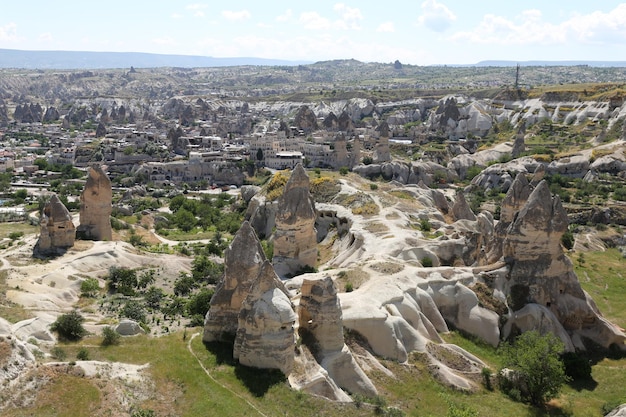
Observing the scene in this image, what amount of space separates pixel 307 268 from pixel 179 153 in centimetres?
8505

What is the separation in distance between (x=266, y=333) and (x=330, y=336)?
3.54 meters

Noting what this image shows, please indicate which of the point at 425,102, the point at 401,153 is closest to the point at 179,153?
the point at 401,153

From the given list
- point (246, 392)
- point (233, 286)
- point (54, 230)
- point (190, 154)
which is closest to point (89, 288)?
point (54, 230)

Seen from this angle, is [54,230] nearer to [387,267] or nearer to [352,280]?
[352,280]

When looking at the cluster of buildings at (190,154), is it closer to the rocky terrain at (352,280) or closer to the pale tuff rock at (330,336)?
the rocky terrain at (352,280)

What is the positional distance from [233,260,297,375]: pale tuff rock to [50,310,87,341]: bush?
23.2 feet

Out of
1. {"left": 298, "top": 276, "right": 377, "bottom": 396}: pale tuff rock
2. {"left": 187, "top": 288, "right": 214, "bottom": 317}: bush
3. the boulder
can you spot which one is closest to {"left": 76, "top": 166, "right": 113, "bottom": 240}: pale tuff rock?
{"left": 187, "top": 288, "right": 214, "bottom": 317}: bush

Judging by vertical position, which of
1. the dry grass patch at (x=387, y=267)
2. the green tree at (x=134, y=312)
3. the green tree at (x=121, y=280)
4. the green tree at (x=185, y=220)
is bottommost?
the green tree at (x=185, y=220)

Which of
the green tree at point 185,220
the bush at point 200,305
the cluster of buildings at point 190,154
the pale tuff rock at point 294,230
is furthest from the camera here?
the cluster of buildings at point 190,154

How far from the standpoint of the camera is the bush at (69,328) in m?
24.3

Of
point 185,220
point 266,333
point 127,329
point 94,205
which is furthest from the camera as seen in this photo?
point 185,220

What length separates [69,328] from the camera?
2453 centimetres

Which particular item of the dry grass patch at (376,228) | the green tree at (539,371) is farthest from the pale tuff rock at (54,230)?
the green tree at (539,371)

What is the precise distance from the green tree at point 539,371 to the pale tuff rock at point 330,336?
23.9ft
